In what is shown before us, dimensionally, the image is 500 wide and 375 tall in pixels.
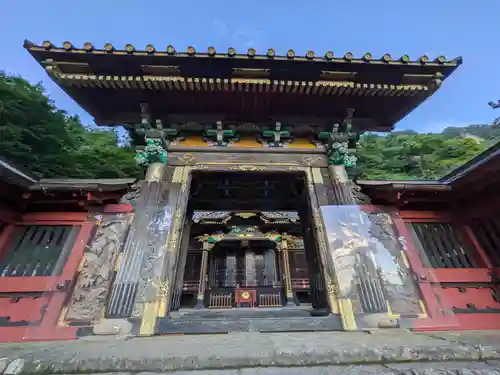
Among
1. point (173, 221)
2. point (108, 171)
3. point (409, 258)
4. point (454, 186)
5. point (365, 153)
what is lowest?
point (409, 258)

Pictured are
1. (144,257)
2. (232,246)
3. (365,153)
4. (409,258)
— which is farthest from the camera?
(365,153)

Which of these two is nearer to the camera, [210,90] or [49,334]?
[49,334]

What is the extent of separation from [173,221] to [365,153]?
1178 inches

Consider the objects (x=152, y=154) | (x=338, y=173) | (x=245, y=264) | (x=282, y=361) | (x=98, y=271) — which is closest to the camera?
(x=282, y=361)

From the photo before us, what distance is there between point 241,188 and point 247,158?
4.50 ft

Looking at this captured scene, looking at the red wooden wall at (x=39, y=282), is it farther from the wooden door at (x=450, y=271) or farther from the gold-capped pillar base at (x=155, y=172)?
the wooden door at (x=450, y=271)

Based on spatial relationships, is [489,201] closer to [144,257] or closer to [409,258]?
[409,258]

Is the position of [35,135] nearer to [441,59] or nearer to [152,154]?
[152,154]

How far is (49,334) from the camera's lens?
3.90m

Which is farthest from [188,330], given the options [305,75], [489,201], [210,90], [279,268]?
[279,268]

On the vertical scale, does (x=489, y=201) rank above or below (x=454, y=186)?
below

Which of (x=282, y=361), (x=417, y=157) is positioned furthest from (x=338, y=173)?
(x=417, y=157)

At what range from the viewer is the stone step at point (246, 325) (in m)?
4.03

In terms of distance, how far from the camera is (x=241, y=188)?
719cm
